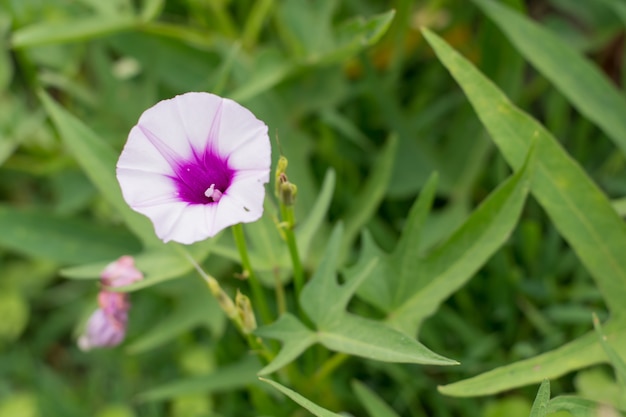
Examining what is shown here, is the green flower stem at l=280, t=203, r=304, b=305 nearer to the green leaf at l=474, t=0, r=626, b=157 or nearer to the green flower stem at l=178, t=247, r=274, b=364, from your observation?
the green flower stem at l=178, t=247, r=274, b=364

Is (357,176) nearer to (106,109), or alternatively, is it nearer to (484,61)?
(484,61)

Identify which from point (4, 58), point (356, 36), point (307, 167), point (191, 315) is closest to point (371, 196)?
point (307, 167)

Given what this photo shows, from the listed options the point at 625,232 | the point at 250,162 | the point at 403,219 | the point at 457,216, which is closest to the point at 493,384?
the point at 625,232

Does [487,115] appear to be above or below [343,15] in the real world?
below

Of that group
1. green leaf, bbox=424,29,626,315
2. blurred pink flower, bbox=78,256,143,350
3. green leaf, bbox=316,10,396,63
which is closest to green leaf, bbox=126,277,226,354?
blurred pink flower, bbox=78,256,143,350

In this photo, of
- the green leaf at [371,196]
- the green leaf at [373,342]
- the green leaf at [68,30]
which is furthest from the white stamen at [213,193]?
the green leaf at [68,30]

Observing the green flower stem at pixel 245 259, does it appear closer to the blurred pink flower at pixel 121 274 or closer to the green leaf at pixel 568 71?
the blurred pink flower at pixel 121 274
